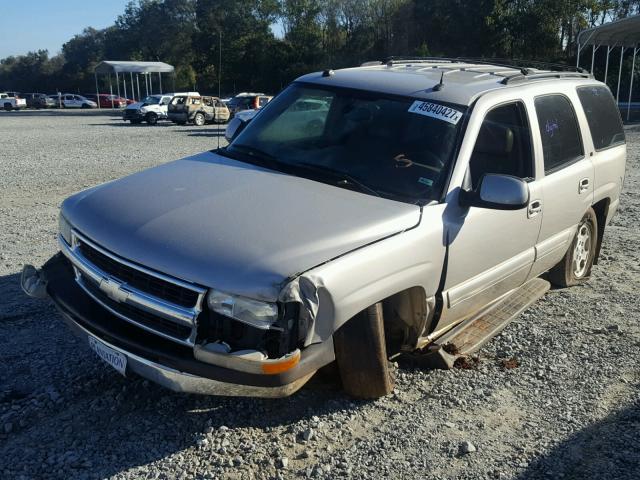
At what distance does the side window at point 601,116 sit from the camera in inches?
229

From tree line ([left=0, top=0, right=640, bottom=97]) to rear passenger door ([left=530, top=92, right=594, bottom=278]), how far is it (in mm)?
26912

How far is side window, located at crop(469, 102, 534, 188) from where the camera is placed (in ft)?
14.4

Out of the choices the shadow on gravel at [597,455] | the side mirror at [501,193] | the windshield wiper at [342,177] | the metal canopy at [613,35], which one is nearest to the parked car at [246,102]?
the metal canopy at [613,35]

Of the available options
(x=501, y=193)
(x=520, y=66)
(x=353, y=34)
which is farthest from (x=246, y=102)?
(x=501, y=193)

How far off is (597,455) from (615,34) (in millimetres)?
26019

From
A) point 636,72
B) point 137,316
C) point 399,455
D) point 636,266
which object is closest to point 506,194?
point 399,455

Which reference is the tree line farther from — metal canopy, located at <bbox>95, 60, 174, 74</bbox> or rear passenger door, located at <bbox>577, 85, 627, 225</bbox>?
rear passenger door, located at <bbox>577, 85, 627, 225</bbox>

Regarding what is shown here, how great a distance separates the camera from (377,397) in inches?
155

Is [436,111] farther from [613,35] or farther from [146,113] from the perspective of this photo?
[146,113]

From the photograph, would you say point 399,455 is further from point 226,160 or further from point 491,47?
point 491,47

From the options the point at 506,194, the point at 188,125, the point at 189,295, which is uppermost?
the point at 506,194

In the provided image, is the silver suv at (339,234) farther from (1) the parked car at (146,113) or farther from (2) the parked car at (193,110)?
(1) the parked car at (146,113)

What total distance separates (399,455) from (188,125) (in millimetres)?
30339

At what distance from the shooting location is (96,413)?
3.72 meters
